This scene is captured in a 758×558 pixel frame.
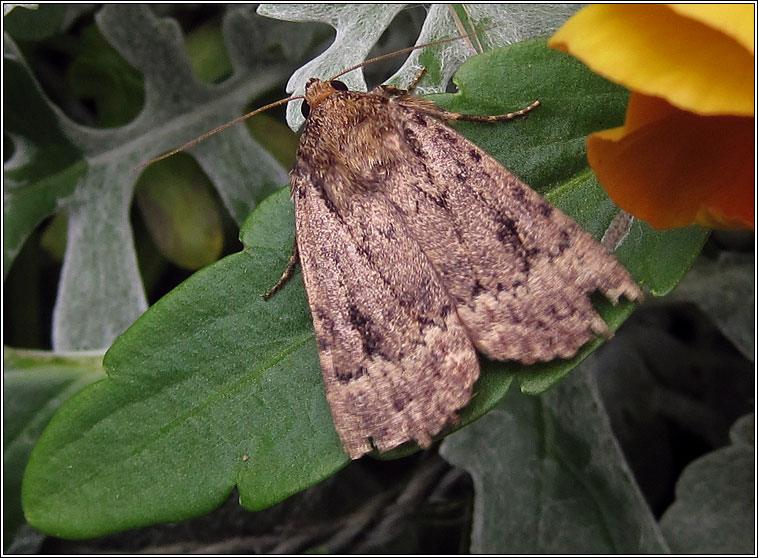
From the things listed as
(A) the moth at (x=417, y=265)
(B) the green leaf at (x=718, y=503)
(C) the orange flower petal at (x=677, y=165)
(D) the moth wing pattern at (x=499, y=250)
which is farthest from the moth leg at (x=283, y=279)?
(B) the green leaf at (x=718, y=503)

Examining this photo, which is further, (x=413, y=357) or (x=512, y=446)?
(x=512, y=446)

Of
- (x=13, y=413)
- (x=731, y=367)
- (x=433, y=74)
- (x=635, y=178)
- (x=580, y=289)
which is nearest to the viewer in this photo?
(x=635, y=178)

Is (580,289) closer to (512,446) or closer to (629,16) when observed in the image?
(629,16)

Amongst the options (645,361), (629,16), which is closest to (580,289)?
(629,16)

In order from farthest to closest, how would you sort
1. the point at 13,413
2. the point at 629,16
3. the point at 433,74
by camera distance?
the point at 13,413
the point at 433,74
the point at 629,16

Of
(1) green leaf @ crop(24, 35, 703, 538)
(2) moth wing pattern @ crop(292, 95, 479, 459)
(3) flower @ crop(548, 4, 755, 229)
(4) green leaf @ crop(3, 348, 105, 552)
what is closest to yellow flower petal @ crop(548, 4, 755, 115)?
(3) flower @ crop(548, 4, 755, 229)

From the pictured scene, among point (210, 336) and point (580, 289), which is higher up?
point (210, 336)

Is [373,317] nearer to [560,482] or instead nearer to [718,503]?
[560,482]
